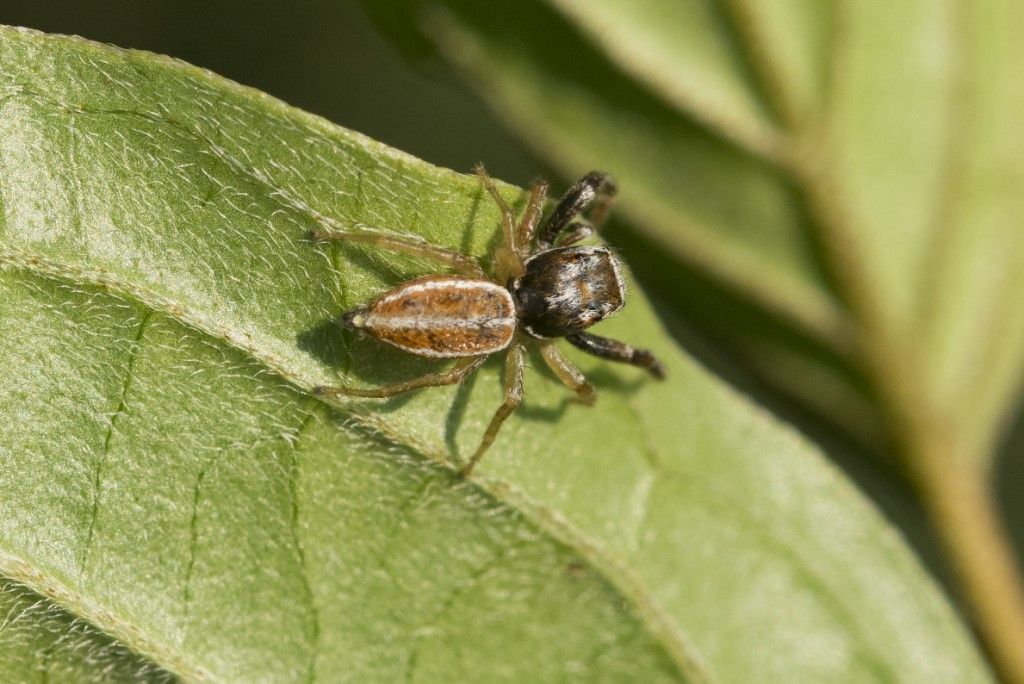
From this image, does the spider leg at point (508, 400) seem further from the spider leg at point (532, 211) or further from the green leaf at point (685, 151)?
the green leaf at point (685, 151)

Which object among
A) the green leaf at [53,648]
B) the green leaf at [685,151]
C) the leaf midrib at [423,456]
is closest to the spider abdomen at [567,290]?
the leaf midrib at [423,456]

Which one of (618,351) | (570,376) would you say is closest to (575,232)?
(618,351)

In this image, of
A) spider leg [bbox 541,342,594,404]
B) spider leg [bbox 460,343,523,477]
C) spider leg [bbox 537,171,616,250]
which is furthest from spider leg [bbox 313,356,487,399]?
spider leg [bbox 537,171,616,250]

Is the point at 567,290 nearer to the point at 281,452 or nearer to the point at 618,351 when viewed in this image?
the point at 618,351

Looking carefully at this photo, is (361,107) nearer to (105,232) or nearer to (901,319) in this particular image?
(901,319)

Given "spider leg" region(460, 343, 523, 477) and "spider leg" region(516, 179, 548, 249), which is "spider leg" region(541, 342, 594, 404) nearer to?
"spider leg" region(460, 343, 523, 477)

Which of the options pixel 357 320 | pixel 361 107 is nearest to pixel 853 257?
pixel 357 320
